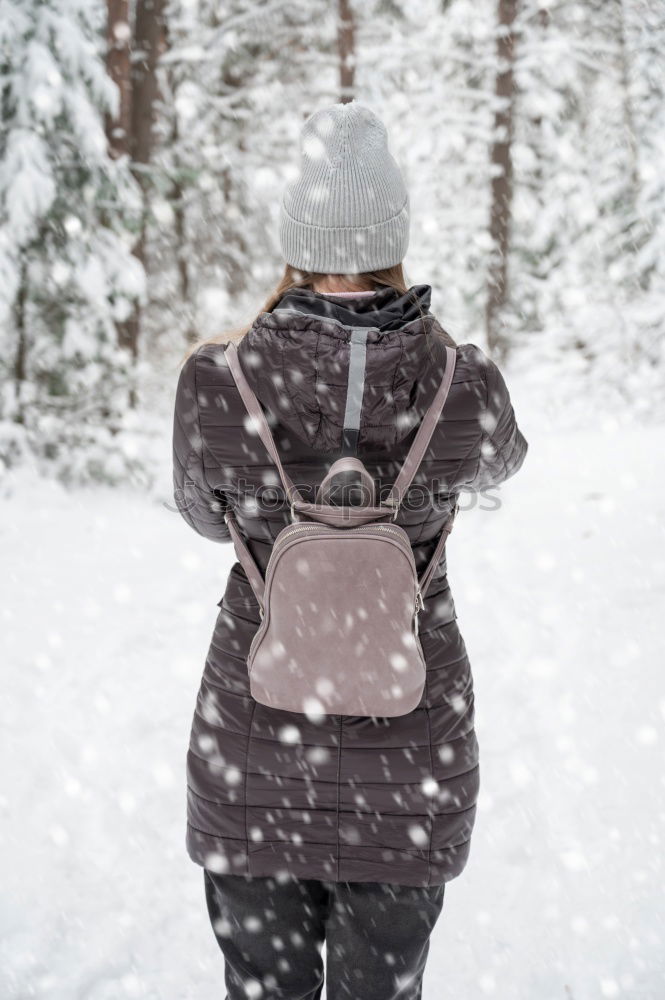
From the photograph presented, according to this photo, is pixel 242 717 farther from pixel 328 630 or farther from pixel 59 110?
pixel 59 110

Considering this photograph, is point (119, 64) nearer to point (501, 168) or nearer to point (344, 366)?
point (501, 168)

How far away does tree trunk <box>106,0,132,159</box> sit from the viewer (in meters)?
8.66

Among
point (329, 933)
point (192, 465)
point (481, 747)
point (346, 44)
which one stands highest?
point (346, 44)

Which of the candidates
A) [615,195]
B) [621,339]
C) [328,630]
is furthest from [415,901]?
[615,195]

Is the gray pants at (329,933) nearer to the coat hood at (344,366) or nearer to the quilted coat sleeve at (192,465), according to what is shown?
the quilted coat sleeve at (192,465)

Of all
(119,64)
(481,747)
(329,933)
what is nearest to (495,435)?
(329,933)

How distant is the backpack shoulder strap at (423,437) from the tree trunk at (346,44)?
1315cm

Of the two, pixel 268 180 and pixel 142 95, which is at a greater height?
pixel 142 95

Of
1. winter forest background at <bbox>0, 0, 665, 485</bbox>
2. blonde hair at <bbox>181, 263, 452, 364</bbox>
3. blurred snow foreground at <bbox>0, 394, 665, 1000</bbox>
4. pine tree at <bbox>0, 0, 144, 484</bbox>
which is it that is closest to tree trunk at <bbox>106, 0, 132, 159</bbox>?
winter forest background at <bbox>0, 0, 665, 485</bbox>

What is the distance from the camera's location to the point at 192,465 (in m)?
1.82

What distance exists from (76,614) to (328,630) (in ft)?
15.6

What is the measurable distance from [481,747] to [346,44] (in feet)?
41.3

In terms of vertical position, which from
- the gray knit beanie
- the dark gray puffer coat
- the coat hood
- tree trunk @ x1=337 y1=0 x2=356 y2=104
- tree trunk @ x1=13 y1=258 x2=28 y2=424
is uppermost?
tree trunk @ x1=337 y1=0 x2=356 y2=104

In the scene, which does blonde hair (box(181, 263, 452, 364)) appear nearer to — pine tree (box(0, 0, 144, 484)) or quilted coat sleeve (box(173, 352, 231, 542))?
quilted coat sleeve (box(173, 352, 231, 542))
